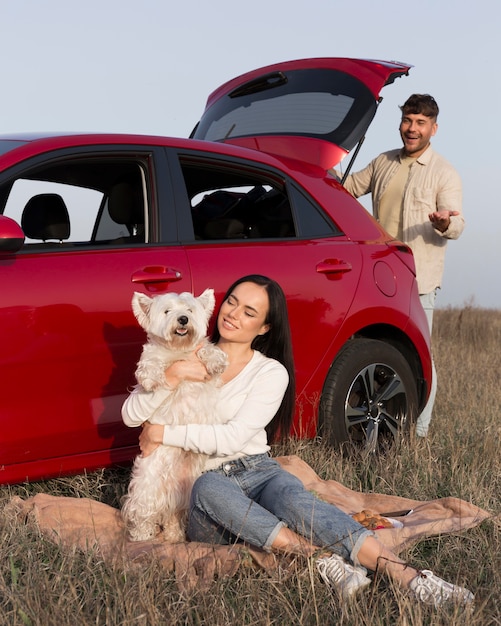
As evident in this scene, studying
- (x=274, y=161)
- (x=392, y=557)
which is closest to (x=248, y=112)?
(x=274, y=161)

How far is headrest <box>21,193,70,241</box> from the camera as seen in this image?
4.40 metres

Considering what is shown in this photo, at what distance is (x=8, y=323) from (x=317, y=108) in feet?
8.91

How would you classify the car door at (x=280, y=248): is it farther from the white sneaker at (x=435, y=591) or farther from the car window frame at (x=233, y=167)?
the white sneaker at (x=435, y=591)

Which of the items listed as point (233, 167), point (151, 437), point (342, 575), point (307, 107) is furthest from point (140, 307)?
point (307, 107)

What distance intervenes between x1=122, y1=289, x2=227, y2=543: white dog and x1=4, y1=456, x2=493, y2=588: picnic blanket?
0.11 metres

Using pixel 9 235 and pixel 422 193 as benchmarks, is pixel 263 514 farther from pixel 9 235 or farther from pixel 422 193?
pixel 422 193

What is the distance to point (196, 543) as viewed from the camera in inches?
138

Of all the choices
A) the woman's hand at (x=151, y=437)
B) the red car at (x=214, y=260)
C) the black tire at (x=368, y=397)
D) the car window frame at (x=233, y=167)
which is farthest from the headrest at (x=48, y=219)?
the black tire at (x=368, y=397)

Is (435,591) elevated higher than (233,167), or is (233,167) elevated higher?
(233,167)

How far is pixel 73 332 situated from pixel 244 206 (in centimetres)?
178

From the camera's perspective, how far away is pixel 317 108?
18.6 ft

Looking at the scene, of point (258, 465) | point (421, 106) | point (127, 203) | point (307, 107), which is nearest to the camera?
point (258, 465)

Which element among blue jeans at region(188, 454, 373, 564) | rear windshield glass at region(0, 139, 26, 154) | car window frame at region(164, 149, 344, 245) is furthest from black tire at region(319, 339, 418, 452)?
rear windshield glass at region(0, 139, 26, 154)

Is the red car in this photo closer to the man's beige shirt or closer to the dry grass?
the dry grass
